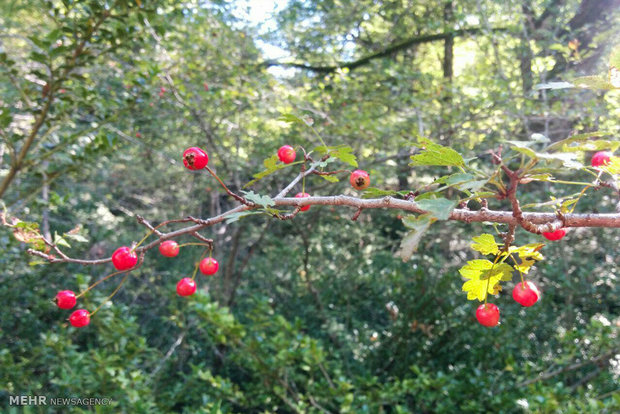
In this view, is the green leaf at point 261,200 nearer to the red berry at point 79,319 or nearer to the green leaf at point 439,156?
the green leaf at point 439,156

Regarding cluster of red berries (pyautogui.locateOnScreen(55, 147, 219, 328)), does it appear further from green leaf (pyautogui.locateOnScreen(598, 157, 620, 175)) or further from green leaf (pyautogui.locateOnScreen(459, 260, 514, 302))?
green leaf (pyautogui.locateOnScreen(598, 157, 620, 175))

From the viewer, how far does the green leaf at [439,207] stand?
23.8 inches

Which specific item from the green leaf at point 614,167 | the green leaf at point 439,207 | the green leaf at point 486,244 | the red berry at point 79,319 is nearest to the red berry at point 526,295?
the green leaf at point 486,244

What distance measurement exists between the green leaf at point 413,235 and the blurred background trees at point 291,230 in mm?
1925

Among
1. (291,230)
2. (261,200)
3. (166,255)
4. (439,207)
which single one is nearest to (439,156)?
(439,207)

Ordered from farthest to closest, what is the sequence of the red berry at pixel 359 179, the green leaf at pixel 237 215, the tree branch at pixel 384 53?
1. the tree branch at pixel 384 53
2. the red berry at pixel 359 179
3. the green leaf at pixel 237 215

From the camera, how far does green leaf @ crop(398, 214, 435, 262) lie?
1.94 feet

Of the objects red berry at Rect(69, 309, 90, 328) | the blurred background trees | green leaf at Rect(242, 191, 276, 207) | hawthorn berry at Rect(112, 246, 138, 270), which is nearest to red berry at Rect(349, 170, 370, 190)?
green leaf at Rect(242, 191, 276, 207)

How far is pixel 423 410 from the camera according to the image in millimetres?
2770

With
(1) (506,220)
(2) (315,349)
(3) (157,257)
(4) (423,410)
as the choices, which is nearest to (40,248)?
(1) (506,220)

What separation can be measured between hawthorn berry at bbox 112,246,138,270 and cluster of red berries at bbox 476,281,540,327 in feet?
2.82

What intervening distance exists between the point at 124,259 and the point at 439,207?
759 mm

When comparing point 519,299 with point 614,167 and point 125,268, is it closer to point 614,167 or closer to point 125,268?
point 614,167

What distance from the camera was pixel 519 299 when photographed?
1013 millimetres
